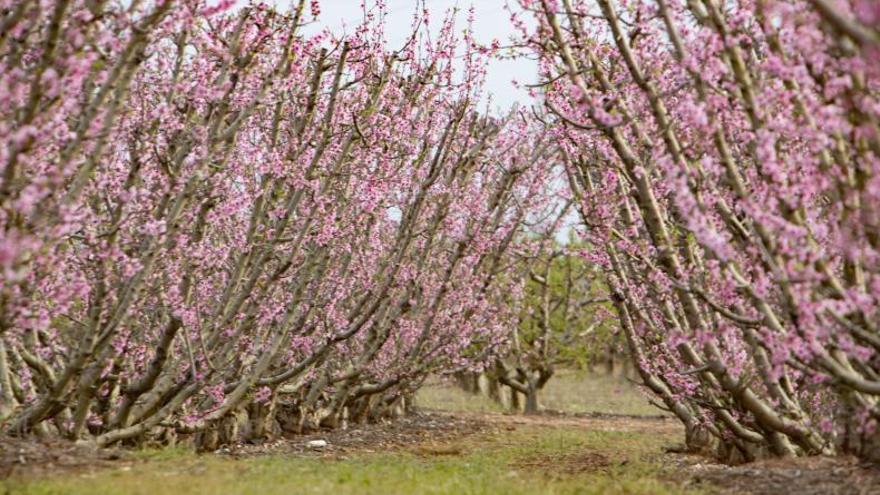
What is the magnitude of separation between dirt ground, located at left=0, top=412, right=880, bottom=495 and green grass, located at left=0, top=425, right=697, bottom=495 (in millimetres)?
267

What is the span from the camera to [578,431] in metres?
23.5

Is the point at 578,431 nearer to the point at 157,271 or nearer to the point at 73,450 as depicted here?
the point at 157,271

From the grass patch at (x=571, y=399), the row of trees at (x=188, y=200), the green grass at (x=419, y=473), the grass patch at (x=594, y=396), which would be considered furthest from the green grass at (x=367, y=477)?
the grass patch at (x=571, y=399)

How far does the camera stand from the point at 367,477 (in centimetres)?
970

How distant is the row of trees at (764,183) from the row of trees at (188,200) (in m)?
3.03

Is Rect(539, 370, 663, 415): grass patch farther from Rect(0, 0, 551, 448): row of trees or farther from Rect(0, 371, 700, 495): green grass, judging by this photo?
Rect(0, 0, 551, 448): row of trees

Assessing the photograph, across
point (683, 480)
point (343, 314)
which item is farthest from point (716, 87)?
point (343, 314)

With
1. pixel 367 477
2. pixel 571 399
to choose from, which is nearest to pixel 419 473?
pixel 367 477

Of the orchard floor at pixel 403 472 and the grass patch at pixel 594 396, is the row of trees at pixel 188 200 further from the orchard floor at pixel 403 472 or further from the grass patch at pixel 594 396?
the grass patch at pixel 594 396

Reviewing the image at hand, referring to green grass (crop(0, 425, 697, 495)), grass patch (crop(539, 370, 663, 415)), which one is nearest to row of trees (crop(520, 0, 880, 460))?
green grass (crop(0, 425, 697, 495))

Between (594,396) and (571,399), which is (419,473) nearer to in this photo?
(571,399)

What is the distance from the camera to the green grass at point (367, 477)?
7855 millimetres

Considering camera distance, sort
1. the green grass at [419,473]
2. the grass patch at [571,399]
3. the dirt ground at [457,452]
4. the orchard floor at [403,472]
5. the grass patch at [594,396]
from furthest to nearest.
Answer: the grass patch at [594,396]
the grass patch at [571,399]
the dirt ground at [457,452]
the orchard floor at [403,472]
the green grass at [419,473]

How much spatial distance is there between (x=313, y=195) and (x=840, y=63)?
25.7 ft
